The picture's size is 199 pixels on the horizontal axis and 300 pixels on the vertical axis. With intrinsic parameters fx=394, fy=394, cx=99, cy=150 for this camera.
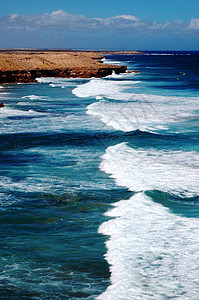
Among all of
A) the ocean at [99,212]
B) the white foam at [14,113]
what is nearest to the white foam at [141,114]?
the ocean at [99,212]

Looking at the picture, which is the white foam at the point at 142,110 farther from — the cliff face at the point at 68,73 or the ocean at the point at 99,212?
the cliff face at the point at 68,73

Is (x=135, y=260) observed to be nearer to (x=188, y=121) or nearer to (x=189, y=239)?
(x=189, y=239)

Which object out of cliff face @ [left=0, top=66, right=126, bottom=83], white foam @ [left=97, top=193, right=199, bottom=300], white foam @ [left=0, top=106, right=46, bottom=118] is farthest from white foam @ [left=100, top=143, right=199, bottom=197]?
cliff face @ [left=0, top=66, right=126, bottom=83]

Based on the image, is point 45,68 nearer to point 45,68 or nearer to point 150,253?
point 45,68

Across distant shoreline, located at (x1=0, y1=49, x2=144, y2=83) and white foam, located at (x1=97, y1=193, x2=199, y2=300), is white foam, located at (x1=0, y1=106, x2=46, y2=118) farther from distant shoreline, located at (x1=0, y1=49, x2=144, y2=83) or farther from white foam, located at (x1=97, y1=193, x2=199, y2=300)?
distant shoreline, located at (x1=0, y1=49, x2=144, y2=83)

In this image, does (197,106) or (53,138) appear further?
(197,106)

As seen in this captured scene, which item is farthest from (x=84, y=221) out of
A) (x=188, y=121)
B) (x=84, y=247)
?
(x=188, y=121)

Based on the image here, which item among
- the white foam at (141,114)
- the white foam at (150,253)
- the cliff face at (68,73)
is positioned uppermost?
the cliff face at (68,73)
